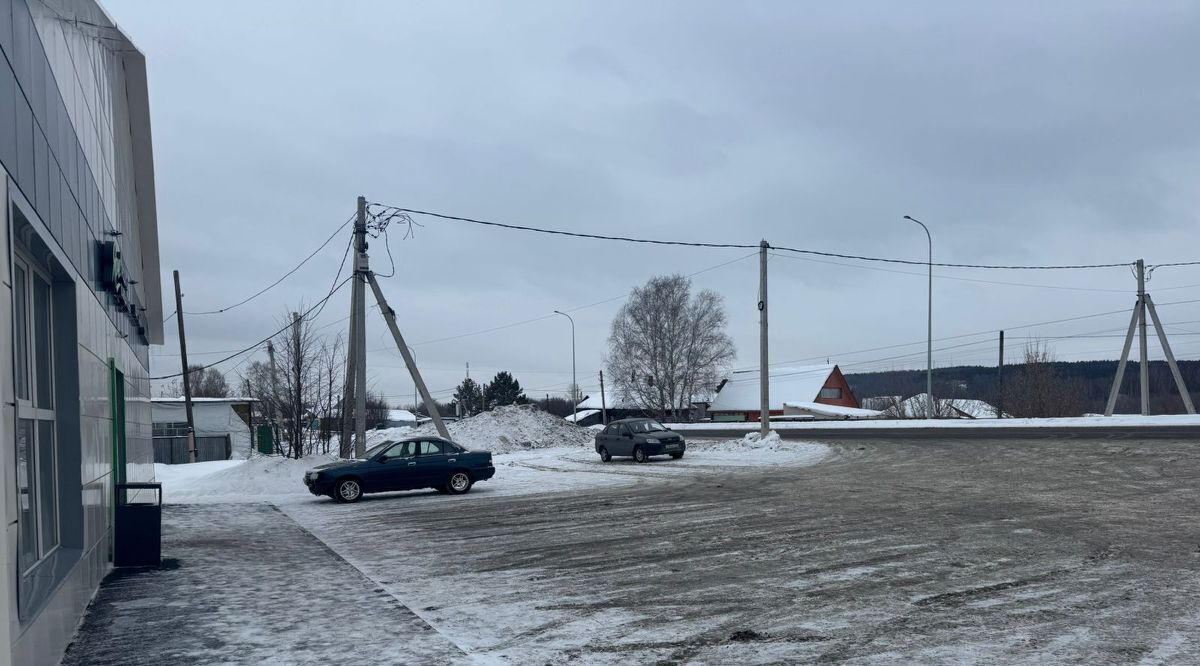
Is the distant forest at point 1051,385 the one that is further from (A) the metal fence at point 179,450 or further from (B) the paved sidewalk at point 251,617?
(B) the paved sidewalk at point 251,617

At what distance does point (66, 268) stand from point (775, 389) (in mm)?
88906

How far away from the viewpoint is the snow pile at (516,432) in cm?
4250

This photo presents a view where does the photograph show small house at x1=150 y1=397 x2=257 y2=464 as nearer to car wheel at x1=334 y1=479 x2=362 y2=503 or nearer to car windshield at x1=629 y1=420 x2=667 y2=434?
car windshield at x1=629 y1=420 x2=667 y2=434

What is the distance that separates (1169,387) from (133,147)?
107861mm

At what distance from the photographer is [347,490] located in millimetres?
21422

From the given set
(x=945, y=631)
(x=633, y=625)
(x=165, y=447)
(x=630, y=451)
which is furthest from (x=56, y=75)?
(x=165, y=447)

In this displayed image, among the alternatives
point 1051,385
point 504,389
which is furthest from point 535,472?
point 504,389

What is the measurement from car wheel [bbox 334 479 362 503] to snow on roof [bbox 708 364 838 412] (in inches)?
2689

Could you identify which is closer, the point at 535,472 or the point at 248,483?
the point at 248,483

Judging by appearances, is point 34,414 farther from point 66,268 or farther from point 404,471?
point 404,471

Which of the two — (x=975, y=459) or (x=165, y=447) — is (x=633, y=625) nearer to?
(x=975, y=459)

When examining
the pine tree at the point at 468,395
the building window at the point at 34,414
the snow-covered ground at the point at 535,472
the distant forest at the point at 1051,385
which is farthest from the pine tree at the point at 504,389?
the building window at the point at 34,414

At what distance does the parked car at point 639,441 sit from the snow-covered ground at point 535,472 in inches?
14.6

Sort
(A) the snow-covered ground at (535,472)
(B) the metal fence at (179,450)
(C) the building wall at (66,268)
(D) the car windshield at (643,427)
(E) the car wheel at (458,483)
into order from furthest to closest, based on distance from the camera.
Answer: (B) the metal fence at (179,450) < (D) the car windshield at (643,427) < (A) the snow-covered ground at (535,472) < (E) the car wheel at (458,483) < (C) the building wall at (66,268)
